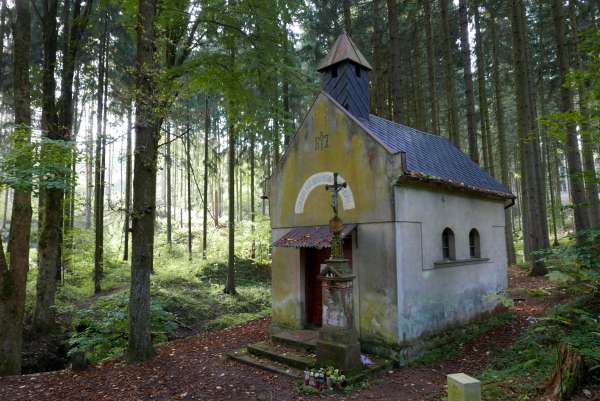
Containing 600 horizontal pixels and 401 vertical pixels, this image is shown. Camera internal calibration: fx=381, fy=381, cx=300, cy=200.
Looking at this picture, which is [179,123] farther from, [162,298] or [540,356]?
[540,356]

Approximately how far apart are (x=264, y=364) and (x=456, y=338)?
188 inches

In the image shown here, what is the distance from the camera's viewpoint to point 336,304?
7.62m

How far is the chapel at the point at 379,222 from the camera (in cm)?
833

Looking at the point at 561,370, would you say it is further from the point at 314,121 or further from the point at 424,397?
the point at 314,121

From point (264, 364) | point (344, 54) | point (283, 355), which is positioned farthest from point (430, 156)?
point (264, 364)

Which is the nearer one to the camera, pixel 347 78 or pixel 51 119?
pixel 347 78

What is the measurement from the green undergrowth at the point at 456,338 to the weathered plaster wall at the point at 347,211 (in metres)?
1.21

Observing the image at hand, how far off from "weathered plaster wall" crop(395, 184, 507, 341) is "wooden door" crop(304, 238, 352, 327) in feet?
7.68

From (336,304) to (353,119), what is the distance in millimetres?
4319

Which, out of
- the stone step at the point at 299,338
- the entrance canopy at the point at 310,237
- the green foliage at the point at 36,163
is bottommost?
the stone step at the point at 299,338

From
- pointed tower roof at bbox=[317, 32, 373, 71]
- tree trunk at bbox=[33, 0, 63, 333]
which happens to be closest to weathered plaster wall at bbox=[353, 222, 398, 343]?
pointed tower roof at bbox=[317, 32, 373, 71]

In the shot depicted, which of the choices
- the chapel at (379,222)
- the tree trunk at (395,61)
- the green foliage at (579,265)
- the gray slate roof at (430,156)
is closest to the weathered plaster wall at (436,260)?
the chapel at (379,222)

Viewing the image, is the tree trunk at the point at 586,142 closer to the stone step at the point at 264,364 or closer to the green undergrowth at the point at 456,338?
the green undergrowth at the point at 456,338

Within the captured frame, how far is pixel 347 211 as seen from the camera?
909cm
